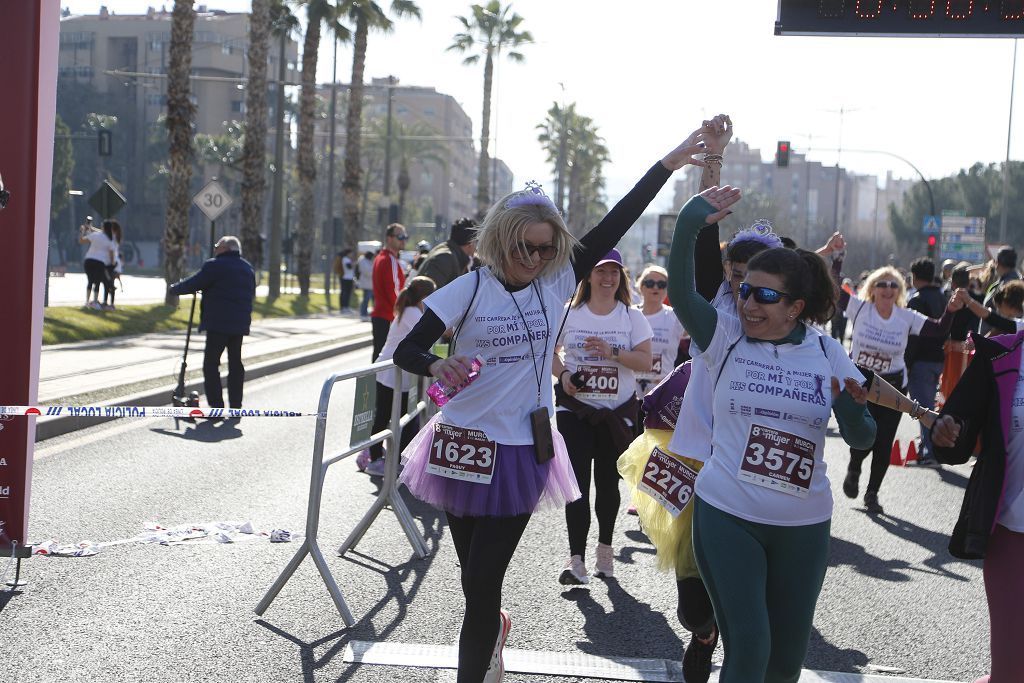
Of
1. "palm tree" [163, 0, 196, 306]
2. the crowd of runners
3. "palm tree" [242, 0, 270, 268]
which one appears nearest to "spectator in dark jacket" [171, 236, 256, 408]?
the crowd of runners

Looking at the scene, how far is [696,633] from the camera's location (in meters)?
4.53

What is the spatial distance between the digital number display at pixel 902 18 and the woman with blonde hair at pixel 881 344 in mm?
1953

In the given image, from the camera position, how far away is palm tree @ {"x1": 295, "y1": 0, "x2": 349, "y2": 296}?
36.7 meters

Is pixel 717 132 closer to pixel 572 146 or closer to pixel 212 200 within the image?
pixel 212 200

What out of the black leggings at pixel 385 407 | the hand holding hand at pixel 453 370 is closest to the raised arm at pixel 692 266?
the hand holding hand at pixel 453 370

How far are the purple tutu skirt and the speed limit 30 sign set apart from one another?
18.6 metres

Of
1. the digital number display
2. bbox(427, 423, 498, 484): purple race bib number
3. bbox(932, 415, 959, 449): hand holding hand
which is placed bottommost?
bbox(427, 423, 498, 484): purple race bib number

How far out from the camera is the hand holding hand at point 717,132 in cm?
445

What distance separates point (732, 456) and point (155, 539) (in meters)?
4.46

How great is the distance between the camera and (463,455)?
4.14 meters

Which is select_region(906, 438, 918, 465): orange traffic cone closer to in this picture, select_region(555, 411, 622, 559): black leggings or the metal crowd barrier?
the metal crowd barrier

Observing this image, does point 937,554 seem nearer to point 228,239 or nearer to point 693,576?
point 693,576

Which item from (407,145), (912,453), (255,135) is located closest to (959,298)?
(912,453)

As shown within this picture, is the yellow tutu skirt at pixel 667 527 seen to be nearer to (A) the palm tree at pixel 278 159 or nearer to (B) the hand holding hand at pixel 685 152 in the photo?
(B) the hand holding hand at pixel 685 152
